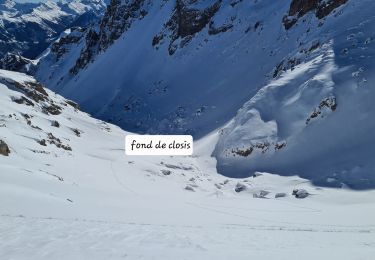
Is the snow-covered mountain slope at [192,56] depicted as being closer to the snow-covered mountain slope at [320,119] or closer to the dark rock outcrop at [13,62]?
the snow-covered mountain slope at [320,119]

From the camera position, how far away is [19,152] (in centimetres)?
2448

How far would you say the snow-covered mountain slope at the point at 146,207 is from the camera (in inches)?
441

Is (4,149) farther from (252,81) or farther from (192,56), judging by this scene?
(192,56)

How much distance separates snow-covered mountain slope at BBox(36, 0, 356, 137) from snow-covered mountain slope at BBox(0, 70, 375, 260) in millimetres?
10106

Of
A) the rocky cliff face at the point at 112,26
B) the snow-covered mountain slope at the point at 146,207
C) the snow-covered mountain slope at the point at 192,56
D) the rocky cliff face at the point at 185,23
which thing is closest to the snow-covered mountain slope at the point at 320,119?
the snow-covered mountain slope at the point at 146,207

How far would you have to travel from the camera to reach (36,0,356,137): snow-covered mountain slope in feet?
142

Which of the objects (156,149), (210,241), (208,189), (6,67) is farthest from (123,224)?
Answer: (6,67)

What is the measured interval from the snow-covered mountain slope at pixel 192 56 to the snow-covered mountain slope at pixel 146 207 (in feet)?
33.2

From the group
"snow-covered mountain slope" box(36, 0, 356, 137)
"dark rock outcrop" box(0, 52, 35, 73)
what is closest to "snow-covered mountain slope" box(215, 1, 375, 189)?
"snow-covered mountain slope" box(36, 0, 356, 137)

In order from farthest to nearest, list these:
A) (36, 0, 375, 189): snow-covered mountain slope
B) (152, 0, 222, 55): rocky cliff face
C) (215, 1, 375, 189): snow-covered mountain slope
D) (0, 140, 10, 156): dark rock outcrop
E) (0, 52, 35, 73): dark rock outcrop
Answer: (0, 52, 35, 73): dark rock outcrop → (152, 0, 222, 55): rocky cliff face → (36, 0, 375, 189): snow-covered mountain slope → (215, 1, 375, 189): snow-covered mountain slope → (0, 140, 10, 156): dark rock outcrop

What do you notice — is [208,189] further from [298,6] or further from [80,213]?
[298,6]

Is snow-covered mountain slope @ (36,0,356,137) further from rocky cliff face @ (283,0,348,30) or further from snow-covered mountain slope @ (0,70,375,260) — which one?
snow-covered mountain slope @ (0,70,375,260)

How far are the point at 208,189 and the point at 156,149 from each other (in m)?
11.5

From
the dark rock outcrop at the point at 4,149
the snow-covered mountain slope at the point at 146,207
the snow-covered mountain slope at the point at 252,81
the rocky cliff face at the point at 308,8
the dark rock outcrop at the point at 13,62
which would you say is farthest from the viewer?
the dark rock outcrop at the point at 13,62
